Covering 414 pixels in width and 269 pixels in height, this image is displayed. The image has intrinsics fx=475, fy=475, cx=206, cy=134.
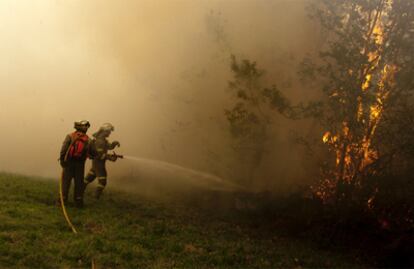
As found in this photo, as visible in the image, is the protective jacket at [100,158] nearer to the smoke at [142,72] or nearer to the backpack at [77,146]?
the backpack at [77,146]

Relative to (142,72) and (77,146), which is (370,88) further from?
(142,72)

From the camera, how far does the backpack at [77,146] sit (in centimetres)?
1340

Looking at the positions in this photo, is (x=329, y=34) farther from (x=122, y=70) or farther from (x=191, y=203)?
(x=122, y=70)

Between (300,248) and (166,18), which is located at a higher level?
(166,18)

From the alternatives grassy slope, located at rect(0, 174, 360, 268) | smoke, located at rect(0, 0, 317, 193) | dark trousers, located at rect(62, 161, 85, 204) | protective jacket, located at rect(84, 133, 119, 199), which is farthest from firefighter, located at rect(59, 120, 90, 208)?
smoke, located at rect(0, 0, 317, 193)

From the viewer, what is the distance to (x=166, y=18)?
32250 millimetres

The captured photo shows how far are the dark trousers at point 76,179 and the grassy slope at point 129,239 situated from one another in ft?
1.41

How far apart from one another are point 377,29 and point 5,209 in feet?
42.2

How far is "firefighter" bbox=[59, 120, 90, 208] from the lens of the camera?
1338cm

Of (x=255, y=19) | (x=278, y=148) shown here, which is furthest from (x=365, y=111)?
(x=255, y=19)

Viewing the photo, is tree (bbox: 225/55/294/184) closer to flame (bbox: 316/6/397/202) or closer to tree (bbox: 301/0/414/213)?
tree (bbox: 301/0/414/213)

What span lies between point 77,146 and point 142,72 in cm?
1983

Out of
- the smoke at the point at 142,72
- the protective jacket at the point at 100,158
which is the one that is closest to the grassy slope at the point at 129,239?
the protective jacket at the point at 100,158

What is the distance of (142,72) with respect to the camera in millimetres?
32719
